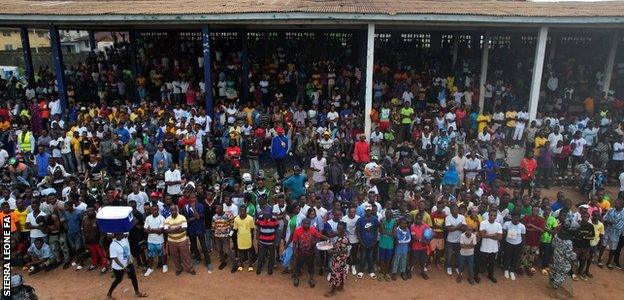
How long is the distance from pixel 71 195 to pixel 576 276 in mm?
9096

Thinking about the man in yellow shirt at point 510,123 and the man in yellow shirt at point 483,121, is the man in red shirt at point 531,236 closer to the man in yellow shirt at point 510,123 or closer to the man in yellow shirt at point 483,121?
the man in yellow shirt at point 483,121

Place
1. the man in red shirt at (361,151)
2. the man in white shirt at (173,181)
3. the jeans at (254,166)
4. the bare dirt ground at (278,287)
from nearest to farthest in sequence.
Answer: the bare dirt ground at (278,287) → the man in white shirt at (173,181) → the man in red shirt at (361,151) → the jeans at (254,166)

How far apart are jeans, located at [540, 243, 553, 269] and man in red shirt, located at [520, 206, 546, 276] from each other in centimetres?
14

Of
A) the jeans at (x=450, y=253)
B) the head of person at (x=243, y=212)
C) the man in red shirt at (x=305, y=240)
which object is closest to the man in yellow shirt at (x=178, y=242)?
the head of person at (x=243, y=212)

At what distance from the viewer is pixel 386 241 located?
8164 mm

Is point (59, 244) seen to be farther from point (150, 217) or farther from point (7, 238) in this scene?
point (150, 217)

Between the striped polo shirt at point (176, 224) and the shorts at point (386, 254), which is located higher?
the striped polo shirt at point (176, 224)

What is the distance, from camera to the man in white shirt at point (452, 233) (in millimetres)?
8188

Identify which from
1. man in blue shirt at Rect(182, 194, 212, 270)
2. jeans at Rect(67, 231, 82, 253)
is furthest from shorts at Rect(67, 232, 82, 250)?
man in blue shirt at Rect(182, 194, 212, 270)

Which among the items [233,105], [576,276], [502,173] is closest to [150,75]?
[233,105]

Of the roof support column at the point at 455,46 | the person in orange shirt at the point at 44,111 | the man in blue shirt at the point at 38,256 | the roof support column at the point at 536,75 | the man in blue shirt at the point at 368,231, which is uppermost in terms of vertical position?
the roof support column at the point at 455,46

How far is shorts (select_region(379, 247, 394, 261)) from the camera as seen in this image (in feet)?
27.1

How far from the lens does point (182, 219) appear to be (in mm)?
8117

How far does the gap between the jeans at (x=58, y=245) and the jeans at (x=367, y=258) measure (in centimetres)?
529
